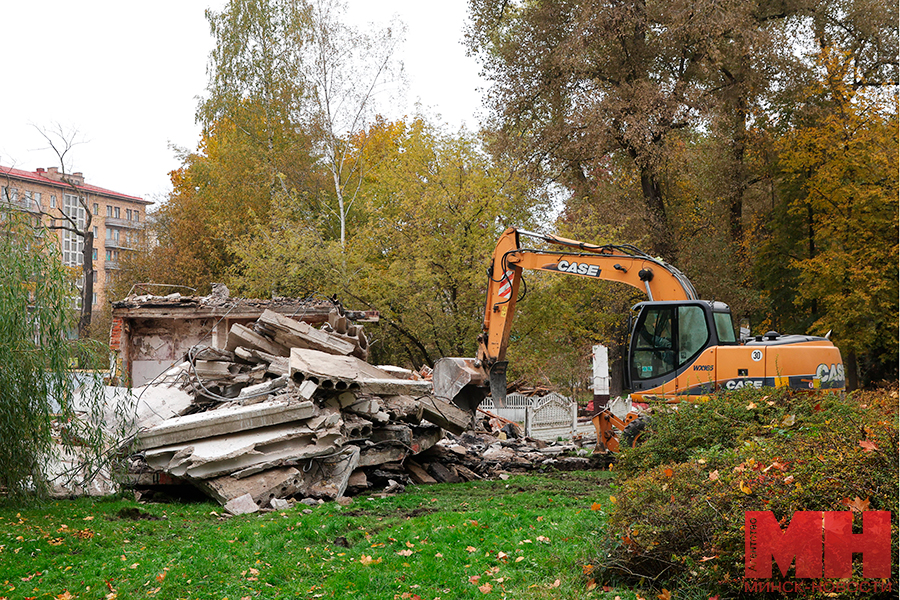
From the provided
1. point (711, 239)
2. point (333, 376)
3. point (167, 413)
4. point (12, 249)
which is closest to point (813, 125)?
point (711, 239)

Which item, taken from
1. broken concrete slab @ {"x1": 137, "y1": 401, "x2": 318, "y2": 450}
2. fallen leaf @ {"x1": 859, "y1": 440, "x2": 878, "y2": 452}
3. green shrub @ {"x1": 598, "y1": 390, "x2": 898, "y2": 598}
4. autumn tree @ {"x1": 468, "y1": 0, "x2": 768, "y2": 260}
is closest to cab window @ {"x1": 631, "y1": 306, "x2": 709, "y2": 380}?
green shrub @ {"x1": 598, "y1": 390, "x2": 898, "y2": 598}

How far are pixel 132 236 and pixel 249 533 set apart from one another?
41018 mm

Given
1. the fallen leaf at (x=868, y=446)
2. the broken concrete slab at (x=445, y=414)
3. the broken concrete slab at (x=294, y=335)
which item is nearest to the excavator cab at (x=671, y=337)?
the broken concrete slab at (x=445, y=414)

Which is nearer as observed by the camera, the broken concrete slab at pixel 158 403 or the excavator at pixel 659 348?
the excavator at pixel 659 348

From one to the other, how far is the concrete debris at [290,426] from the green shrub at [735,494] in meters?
5.65

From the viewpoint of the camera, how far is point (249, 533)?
788 cm


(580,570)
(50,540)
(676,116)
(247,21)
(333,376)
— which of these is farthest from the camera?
(247,21)

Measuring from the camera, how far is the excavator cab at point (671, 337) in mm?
11805

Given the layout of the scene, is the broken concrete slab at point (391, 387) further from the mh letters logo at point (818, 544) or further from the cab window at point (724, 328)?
the mh letters logo at point (818, 544)

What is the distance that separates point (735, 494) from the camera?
5.04m

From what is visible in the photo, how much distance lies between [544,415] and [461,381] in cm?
777

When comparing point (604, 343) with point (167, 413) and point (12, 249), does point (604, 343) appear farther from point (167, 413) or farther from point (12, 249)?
point (12, 249)

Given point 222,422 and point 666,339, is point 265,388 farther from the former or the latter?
point 666,339

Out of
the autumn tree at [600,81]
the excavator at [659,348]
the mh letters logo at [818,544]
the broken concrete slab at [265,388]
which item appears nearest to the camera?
the mh letters logo at [818,544]
